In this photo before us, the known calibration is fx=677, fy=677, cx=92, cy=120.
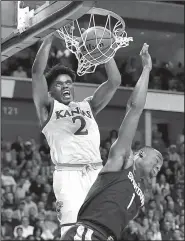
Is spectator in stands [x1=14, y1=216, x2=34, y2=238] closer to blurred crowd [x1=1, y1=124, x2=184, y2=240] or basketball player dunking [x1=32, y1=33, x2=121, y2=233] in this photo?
blurred crowd [x1=1, y1=124, x2=184, y2=240]

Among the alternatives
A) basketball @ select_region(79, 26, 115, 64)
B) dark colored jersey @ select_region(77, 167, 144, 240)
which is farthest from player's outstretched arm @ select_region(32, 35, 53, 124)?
dark colored jersey @ select_region(77, 167, 144, 240)

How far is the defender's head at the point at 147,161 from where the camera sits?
5.54m

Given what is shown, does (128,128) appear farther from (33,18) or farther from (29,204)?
(29,204)

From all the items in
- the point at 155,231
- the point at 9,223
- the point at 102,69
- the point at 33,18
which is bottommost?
the point at 155,231

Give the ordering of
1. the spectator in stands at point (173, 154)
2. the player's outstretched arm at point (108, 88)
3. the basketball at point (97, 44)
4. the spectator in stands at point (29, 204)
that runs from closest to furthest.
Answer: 1. the basketball at point (97, 44)
2. the player's outstretched arm at point (108, 88)
3. the spectator in stands at point (29, 204)
4. the spectator in stands at point (173, 154)

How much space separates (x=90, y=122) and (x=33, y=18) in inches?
52.6

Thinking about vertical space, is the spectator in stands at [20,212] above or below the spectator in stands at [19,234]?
above

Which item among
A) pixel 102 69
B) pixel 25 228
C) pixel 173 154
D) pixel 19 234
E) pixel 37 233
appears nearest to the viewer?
pixel 19 234

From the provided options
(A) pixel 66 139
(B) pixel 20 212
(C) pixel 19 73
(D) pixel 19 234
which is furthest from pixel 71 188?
(C) pixel 19 73

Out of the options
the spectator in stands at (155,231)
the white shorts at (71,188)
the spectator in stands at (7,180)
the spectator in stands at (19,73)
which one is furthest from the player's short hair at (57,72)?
the spectator in stands at (19,73)

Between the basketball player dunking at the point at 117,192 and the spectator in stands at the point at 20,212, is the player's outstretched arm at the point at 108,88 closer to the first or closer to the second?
the basketball player dunking at the point at 117,192

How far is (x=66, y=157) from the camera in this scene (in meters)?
7.08

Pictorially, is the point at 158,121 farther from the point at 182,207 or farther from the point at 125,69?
the point at 182,207

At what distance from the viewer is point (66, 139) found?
23.3ft
